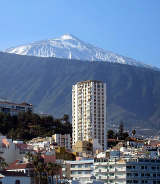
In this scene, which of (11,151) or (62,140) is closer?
(11,151)

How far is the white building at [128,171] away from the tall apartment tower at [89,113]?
50567 millimetres

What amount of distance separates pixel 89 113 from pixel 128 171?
63031mm

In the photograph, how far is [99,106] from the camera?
14725cm

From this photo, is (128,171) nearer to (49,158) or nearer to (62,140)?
(49,158)

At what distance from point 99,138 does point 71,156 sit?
37.2 m

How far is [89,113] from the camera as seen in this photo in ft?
477

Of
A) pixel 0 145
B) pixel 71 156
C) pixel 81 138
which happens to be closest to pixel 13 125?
pixel 81 138

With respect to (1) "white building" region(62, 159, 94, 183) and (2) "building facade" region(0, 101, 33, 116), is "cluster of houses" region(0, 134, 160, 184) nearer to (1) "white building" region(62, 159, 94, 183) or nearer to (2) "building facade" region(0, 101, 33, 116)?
(1) "white building" region(62, 159, 94, 183)

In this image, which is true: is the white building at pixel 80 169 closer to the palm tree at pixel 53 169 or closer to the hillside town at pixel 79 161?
the hillside town at pixel 79 161

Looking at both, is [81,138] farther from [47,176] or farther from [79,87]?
[47,176]

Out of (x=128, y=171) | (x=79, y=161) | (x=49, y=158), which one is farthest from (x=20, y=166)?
(x=79, y=161)

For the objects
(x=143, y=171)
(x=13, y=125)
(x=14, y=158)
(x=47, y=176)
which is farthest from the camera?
(x=13, y=125)

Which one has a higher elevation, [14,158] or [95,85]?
[95,85]

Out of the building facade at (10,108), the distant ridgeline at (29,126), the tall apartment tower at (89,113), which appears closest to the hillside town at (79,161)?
the tall apartment tower at (89,113)
